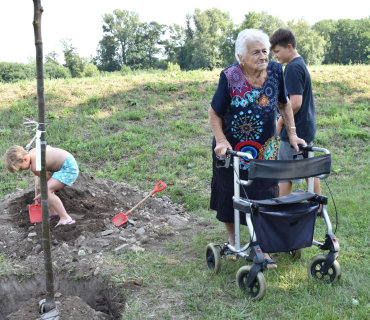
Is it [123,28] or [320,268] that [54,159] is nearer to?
[320,268]

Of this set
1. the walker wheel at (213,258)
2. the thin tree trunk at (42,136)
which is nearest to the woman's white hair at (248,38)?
the thin tree trunk at (42,136)

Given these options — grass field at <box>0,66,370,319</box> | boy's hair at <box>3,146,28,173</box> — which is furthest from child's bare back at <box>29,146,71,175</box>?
grass field at <box>0,66,370,319</box>

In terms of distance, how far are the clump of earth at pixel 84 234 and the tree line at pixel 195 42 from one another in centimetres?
4959

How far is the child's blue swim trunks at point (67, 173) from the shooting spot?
4500 millimetres

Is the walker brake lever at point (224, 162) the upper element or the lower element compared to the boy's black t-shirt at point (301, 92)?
lower

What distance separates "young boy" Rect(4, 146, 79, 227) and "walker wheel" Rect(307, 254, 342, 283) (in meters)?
2.92

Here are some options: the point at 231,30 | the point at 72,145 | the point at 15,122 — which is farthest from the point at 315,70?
the point at 231,30

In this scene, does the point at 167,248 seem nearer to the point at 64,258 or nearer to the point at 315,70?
the point at 64,258

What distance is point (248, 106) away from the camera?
2.91 m

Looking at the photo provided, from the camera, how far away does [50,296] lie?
2570mm

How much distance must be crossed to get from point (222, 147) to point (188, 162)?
4.09m

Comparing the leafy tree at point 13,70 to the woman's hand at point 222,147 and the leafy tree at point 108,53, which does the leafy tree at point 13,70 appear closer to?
the leafy tree at point 108,53

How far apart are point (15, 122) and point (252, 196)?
24.3ft

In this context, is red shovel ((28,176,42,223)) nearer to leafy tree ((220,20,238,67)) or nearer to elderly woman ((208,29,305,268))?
elderly woman ((208,29,305,268))
